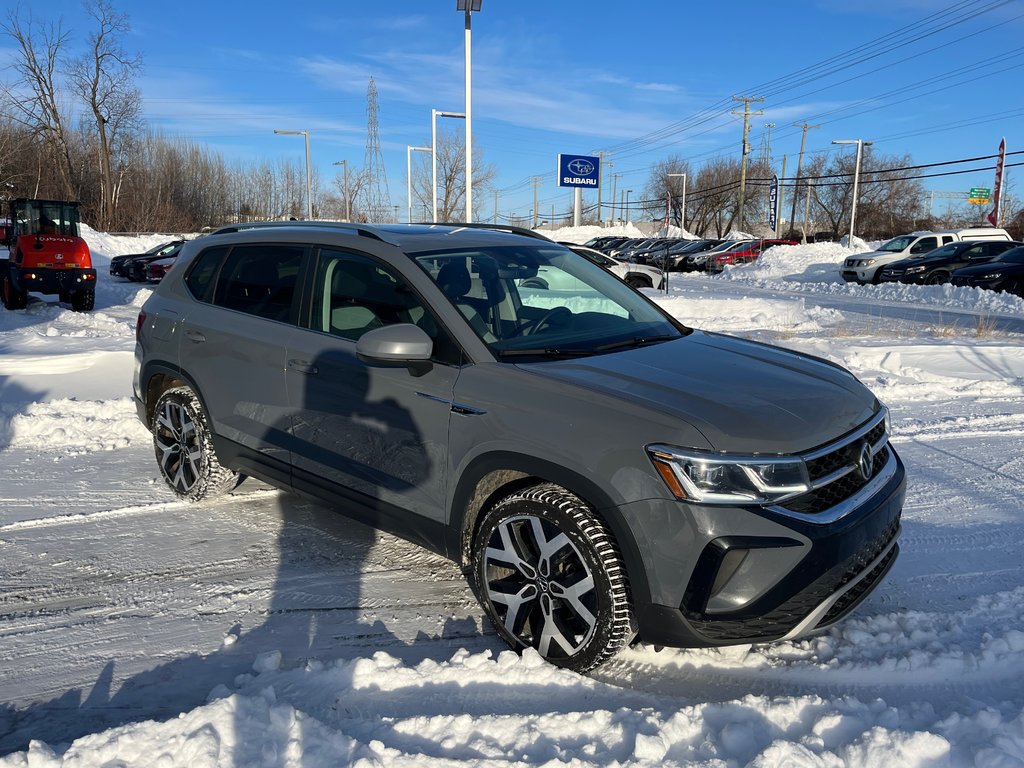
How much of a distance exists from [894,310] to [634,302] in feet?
55.0

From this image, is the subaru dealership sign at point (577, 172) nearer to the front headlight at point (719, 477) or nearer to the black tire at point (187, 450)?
the black tire at point (187, 450)

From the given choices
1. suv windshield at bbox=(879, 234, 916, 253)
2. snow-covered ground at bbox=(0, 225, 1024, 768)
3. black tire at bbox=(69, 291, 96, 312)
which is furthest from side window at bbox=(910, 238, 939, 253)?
black tire at bbox=(69, 291, 96, 312)

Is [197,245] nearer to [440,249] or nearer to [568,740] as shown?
[440,249]

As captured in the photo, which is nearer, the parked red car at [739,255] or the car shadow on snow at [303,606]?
the car shadow on snow at [303,606]

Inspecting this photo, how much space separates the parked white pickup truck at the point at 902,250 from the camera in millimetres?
27438

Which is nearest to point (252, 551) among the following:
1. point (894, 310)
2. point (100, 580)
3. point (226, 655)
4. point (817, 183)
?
point (100, 580)

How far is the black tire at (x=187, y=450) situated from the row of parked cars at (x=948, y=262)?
21662 mm

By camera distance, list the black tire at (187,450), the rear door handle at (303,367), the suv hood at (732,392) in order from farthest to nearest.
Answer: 1. the black tire at (187,450)
2. the rear door handle at (303,367)
3. the suv hood at (732,392)

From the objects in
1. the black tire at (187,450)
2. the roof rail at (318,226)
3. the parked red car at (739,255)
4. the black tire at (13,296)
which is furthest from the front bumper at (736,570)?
the parked red car at (739,255)

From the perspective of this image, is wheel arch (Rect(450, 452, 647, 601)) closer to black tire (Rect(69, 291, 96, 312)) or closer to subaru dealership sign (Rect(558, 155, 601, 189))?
black tire (Rect(69, 291, 96, 312))

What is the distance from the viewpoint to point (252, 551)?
14.9ft

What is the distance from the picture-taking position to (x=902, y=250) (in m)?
28.0

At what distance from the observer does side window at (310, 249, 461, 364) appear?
12.5 ft

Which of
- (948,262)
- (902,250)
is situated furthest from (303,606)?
(902,250)
